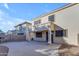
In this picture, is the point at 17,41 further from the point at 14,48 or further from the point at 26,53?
the point at 26,53

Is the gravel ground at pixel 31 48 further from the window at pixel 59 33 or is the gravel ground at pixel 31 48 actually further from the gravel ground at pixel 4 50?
the window at pixel 59 33

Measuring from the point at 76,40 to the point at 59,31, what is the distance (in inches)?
28.0

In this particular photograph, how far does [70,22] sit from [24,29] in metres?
1.36

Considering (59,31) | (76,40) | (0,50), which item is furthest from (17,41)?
(76,40)

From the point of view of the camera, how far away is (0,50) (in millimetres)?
5297

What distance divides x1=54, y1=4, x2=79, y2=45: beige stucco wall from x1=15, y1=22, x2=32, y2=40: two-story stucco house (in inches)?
33.3

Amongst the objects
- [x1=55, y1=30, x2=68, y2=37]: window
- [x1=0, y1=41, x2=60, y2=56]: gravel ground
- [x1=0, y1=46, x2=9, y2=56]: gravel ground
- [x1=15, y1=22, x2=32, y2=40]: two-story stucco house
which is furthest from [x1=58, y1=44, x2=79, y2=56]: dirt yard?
[x1=0, y1=46, x2=9, y2=56]: gravel ground

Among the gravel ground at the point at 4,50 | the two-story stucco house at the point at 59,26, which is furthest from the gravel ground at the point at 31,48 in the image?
the two-story stucco house at the point at 59,26

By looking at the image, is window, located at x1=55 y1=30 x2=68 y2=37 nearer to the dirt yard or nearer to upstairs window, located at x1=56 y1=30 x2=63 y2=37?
upstairs window, located at x1=56 y1=30 x2=63 y2=37

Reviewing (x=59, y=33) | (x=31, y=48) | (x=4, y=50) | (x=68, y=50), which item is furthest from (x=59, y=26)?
(x=4, y=50)

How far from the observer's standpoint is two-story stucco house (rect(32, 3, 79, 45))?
5.59 metres

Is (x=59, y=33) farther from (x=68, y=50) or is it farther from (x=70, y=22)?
(x=68, y=50)

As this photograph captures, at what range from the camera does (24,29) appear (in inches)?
228

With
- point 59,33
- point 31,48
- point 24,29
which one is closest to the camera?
point 31,48
